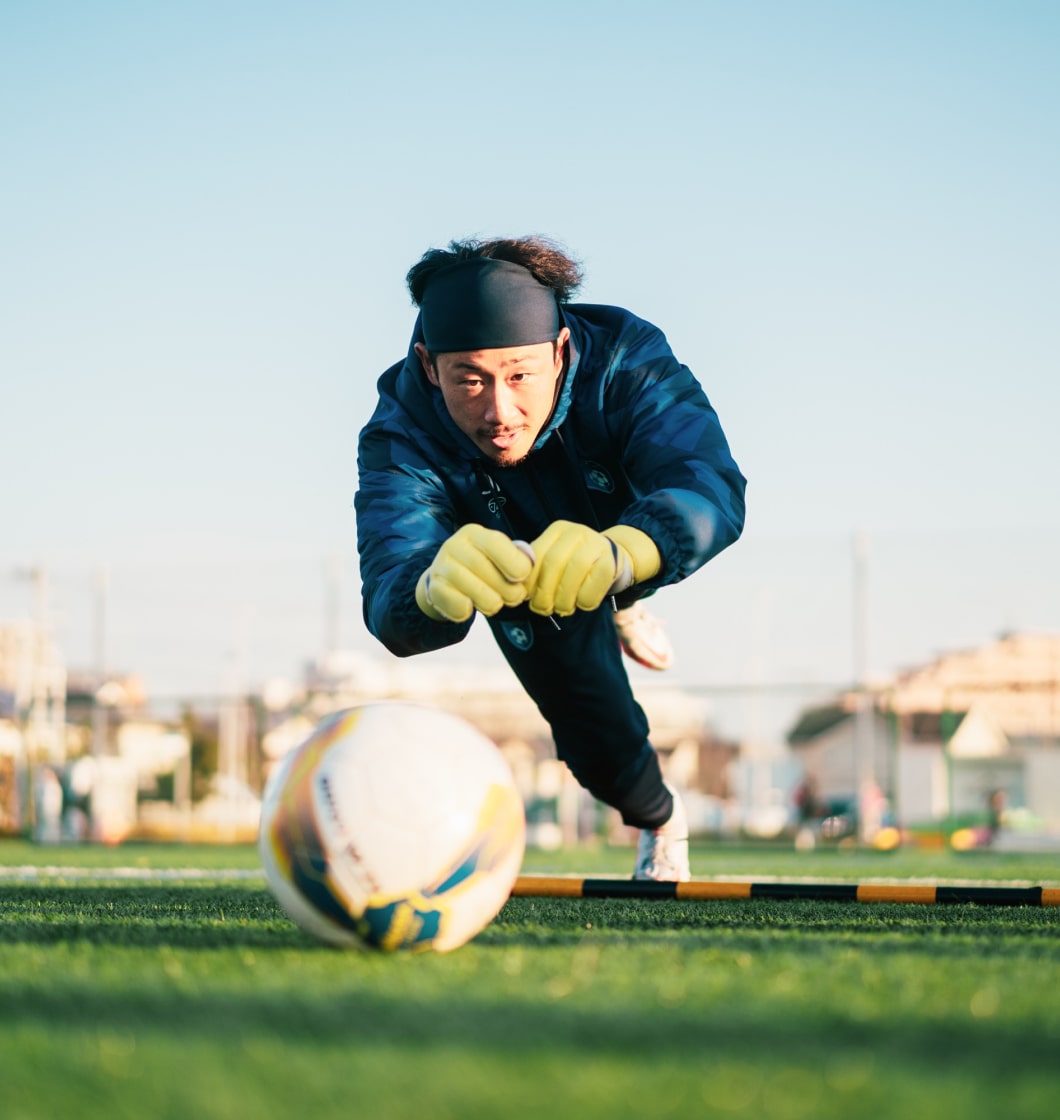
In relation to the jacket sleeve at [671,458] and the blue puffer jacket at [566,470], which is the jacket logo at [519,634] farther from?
the jacket sleeve at [671,458]

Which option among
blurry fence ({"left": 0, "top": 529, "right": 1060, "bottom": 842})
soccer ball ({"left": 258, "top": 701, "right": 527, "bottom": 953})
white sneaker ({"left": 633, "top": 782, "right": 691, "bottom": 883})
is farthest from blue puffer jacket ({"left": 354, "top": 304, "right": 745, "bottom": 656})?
blurry fence ({"left": 0, "top": 529, "right": 1060, "bottom": 842})

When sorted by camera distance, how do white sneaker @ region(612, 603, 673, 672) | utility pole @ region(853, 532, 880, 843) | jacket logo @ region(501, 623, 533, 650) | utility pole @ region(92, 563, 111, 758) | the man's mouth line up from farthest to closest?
utility pole @ region(92, 563, 111, 758), utility pole @ region(853, 532, 880, 843), white sneaker @ region(612, 603, 673, 672), jacket logo @ region(501, 623, 533, 650), the man's mouth

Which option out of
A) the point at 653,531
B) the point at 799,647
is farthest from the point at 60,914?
the point at 799,647

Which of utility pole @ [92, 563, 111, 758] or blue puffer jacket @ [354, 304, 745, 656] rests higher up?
blue puffer jacket @ [354, 304, 745, 656]

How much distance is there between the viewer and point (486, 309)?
14.4ft

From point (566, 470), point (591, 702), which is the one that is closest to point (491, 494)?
point (566, 470)

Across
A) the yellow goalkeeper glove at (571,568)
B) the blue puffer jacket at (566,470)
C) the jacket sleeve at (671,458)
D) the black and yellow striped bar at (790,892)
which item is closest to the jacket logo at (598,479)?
the blue puffer jacket at (566,470)

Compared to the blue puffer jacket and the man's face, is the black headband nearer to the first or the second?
the man's face

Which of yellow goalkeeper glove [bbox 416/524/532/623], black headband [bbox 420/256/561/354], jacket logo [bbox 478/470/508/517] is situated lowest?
yellow goalkeeper glove [bbox 416/524/532/623]

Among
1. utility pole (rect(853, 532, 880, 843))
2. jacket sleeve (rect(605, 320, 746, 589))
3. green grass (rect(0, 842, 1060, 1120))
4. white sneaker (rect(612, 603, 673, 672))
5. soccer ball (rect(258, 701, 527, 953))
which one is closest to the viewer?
green grass (rect(0, 842, 1060, 1120))

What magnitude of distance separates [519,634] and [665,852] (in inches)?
53.6

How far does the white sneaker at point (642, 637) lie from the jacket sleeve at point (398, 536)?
1927 mm

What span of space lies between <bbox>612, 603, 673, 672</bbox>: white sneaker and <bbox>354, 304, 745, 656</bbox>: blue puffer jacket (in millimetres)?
1592

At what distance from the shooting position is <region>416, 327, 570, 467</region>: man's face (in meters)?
4.39
